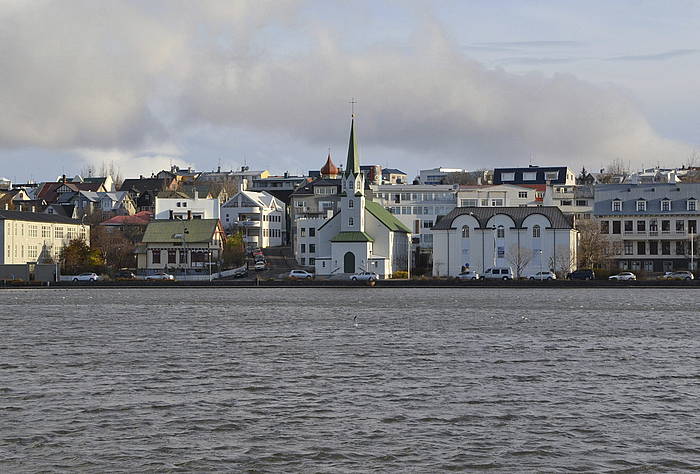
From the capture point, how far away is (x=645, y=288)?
98.9 meters

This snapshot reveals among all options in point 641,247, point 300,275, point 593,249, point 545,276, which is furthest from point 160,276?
point 641,247

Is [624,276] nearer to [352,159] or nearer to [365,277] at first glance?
[365,277]

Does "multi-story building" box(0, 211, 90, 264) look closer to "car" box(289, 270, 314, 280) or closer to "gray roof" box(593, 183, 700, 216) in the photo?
"car" box(289, 270, 314, 280)

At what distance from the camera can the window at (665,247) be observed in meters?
113

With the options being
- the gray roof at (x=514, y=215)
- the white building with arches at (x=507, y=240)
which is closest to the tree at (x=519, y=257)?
the white building with arches at (x=507, y=240)

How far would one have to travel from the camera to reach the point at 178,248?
121 metres

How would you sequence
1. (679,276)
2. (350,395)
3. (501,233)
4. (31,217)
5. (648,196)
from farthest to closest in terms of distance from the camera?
(31,217), (648,196), (501,233), (679,276), (350,395)

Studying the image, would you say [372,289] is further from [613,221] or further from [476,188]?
[476,188]

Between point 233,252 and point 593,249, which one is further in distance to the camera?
point 233,252

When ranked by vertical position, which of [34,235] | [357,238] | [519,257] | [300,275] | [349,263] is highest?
[34,235]

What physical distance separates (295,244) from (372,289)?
96.9ft

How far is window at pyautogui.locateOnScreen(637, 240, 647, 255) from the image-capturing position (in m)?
114

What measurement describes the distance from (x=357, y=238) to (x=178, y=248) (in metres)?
22.0

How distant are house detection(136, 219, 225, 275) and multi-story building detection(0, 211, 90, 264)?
37.7 ft
